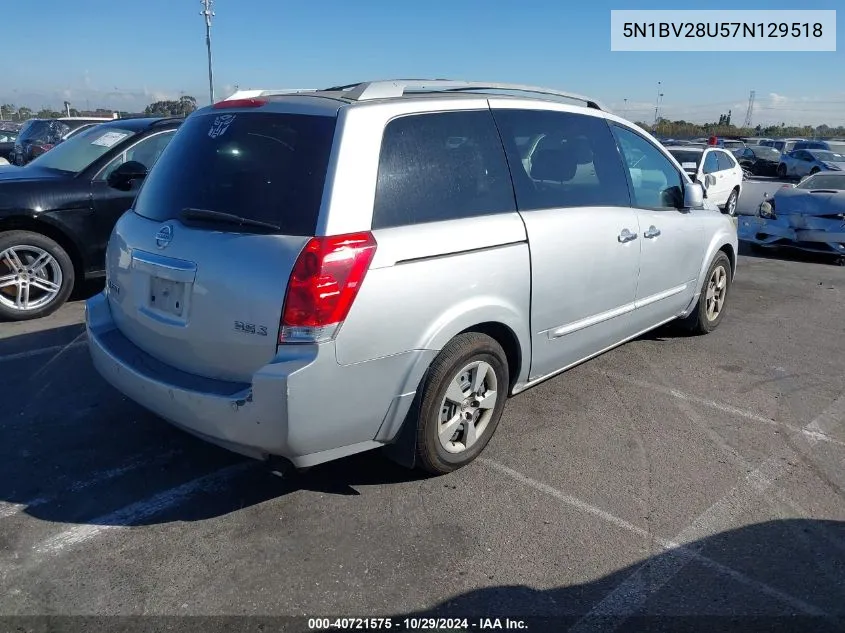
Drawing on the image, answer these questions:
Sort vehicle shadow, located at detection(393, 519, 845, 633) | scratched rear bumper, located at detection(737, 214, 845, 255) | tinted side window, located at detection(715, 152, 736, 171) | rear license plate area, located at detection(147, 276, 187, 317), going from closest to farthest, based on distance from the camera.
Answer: vehicle shadow, located at detection(393, 519, 845, 633) < rear license plate area, located at detection(147, 276, 187, 317) < scratched rear bumper, located at detection(737, 214, 845, 255) < tinted side window, located at detection(715, 152, 736, 171)

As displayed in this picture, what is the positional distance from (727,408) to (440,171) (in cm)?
258

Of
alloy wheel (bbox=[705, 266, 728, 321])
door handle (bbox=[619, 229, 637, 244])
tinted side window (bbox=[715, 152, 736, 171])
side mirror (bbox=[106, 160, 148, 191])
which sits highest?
tinted side window (bbox=[715, 152, 736, 171])

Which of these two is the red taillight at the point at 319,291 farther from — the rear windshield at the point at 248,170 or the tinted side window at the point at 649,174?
the tinted side window at the point at 649,174

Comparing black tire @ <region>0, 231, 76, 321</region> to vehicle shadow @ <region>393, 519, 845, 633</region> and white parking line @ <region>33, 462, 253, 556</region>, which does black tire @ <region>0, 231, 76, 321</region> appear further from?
vehicle shadow @ <region>393, 519, 845, 633</region>

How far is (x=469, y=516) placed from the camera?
3174 millimetres

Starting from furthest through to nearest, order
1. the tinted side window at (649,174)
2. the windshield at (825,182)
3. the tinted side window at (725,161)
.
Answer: the tinted side window at (725,161), the windshield at (825,182), the tinted side window at (649,174)

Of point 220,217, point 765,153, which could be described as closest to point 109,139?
point 220,217

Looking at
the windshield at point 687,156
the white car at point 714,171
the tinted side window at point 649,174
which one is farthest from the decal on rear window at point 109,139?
the windshield at point 687,156

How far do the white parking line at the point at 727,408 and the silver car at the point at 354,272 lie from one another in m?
0.99

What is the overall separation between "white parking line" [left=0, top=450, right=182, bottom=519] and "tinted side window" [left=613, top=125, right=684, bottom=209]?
11.0 ft

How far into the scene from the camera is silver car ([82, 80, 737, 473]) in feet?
9.14

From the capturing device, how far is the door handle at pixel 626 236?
431cm

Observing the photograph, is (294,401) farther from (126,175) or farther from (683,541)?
(126,175)

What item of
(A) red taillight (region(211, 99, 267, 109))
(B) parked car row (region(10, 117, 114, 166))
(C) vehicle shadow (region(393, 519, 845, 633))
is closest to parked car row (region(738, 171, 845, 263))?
(C) vehicle shadow (region(393, 519, 845, 633))
